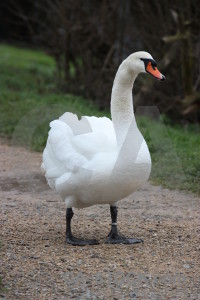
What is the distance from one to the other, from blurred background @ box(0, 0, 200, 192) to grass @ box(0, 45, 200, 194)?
0.05ft

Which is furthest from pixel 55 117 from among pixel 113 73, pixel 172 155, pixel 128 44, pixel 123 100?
pixel 123 100

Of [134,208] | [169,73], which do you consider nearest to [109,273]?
[134,208]

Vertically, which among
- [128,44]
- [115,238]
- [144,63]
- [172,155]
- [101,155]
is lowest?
[172,155]

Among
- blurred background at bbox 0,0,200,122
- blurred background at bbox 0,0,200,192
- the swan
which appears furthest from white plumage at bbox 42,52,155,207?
blurred background at bbox 0,0,200,122

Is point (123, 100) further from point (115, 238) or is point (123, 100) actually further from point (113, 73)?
point (113, 73)

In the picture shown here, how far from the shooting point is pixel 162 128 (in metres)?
9.67

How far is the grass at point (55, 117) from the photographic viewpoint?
25.4 ft

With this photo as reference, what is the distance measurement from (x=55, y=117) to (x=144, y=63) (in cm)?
517

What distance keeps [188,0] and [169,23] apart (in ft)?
1.75

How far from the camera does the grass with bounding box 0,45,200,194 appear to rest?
774 centimetres

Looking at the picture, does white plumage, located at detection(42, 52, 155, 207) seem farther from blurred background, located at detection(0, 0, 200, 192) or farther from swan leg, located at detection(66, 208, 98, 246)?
blurred background, located at detection(0, 0, 200, 192)

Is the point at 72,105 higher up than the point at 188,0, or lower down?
lower down

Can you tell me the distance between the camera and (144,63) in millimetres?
5027

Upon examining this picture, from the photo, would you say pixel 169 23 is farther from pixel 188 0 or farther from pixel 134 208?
pixel 134 208
